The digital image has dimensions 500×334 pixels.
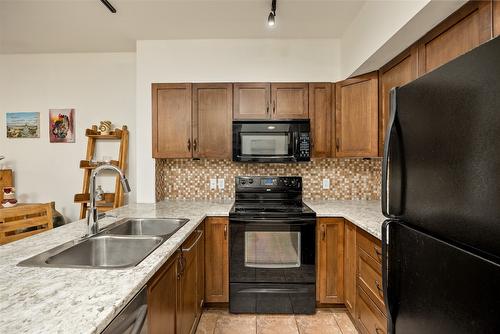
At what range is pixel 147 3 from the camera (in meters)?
2.02

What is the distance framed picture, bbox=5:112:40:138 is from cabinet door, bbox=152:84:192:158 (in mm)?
1713

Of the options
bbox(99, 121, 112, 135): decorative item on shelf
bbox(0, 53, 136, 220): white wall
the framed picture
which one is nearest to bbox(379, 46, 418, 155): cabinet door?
bbox(0, 53, 136, 220): white wall

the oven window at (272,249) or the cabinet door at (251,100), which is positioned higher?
the cabinet door at (251,100)

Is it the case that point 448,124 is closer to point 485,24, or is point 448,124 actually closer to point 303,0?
point 485,24

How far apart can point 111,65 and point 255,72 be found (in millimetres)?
1772

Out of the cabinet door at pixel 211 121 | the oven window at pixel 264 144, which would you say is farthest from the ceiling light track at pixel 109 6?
the oven window at pixel 264 144

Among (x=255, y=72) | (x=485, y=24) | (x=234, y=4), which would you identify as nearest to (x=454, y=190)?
(x=485, y=24)

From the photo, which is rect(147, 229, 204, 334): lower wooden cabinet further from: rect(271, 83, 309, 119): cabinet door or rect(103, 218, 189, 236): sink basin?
rect(271, 83, 309, 119): cabinet door

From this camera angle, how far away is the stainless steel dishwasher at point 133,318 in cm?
83

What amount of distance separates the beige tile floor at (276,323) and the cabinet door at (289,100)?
1819 mm

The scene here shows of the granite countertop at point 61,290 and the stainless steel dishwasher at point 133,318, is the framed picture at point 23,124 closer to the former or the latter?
the granite countertop at point 61,290

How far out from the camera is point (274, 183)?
2.67 metres

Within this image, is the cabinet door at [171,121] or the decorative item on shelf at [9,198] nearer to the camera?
A: the cabinet door at [171,121]

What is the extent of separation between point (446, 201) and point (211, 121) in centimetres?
214
